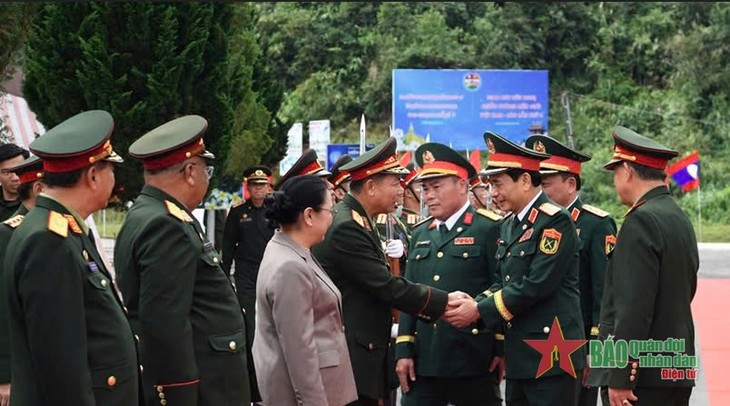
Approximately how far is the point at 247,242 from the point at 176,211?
20.4 ft

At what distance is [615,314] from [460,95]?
27.4 meters

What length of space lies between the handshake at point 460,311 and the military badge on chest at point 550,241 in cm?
53

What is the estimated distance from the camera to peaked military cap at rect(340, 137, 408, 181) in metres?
6.12

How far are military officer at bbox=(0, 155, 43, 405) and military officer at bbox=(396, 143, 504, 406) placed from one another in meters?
2.32

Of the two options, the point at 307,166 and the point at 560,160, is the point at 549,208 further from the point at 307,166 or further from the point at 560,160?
the point at 307,166

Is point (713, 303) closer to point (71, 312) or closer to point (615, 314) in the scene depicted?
point (615, 314)

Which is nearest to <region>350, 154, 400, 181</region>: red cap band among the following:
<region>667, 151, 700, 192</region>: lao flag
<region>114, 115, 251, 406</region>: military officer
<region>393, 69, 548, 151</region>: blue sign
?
<region>114, 115, 251, 406</region>: military officer

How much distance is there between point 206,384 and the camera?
478 centimetres

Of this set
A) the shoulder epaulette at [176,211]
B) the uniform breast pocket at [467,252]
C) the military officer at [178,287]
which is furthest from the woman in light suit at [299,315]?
the uniform breast pocket at [467,252]

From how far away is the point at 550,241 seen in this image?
5945 mm

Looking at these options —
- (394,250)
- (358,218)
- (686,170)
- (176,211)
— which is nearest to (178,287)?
(176,211)

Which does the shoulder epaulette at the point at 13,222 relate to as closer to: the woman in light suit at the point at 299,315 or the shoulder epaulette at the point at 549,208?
the woman in light suit at the point at 299,315

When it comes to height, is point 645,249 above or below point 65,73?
below

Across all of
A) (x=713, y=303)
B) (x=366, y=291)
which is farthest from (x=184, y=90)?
(x=713, y=303)
